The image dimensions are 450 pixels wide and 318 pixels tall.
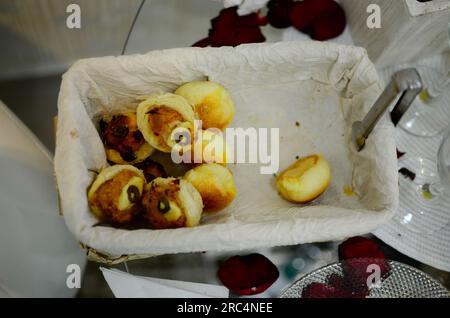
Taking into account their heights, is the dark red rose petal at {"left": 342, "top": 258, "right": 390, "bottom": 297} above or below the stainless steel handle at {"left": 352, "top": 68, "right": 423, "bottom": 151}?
below

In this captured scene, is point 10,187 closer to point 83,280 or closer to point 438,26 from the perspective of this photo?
point 83,280

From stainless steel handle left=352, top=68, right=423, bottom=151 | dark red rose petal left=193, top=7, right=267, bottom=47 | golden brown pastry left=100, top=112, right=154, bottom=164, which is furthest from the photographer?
dark red rose petal left=193, top=7, right=267, bottom=47

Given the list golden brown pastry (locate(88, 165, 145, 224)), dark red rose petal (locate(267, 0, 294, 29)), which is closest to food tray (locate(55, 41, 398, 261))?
golden brown pastry (locate(88, 165, 145, 224))

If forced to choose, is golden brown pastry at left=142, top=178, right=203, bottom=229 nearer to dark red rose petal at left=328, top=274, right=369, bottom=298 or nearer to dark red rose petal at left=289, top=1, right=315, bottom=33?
dark red rose petal at left=328, top=274, right=369, bottom=298

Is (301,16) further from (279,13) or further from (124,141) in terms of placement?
(124,141)

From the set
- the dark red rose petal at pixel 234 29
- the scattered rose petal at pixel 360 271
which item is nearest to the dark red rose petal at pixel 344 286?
the scattered rose petal at pixel 360 271

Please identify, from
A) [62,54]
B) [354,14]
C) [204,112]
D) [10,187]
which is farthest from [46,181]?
[354,14]

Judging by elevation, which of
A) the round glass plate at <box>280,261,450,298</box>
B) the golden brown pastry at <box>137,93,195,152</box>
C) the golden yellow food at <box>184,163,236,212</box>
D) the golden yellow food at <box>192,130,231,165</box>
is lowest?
the round glass plate at <box>280,261,450,298</box>
